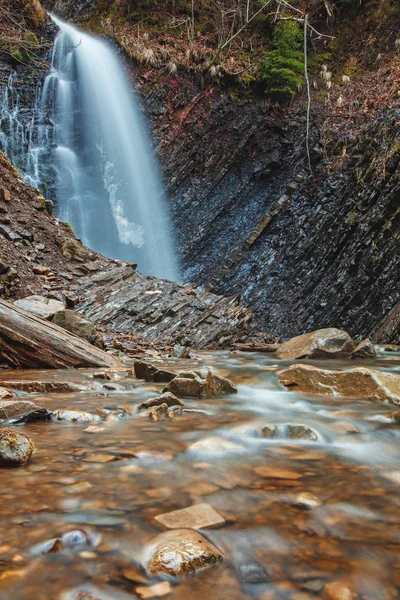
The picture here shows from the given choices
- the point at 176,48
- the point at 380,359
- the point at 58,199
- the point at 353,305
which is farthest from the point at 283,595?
the point at 176,48

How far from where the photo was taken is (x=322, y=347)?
24.8 ft

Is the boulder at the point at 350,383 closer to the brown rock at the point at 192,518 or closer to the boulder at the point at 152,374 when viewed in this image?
the boulder at the point at 152,374

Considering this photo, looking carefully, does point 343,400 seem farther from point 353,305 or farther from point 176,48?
point 176,48

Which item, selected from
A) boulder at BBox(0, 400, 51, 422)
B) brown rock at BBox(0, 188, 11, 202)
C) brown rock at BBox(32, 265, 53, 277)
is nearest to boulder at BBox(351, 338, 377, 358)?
boulder at BBox(0, 400, 51, 422)

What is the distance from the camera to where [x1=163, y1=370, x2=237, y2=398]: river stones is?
13.0 ft

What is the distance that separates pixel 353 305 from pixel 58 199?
10.9 metres

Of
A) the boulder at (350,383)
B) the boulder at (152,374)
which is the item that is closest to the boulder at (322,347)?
the boulder at (350,383)

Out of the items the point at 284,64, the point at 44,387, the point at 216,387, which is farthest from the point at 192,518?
the point at 284,64

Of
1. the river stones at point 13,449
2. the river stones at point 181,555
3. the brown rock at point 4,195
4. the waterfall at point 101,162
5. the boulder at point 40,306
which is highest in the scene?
the waterfall at point 101,162

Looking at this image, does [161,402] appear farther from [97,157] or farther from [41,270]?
[97,157]

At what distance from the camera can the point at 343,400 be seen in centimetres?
390

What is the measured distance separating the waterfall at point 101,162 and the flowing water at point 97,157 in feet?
0.12

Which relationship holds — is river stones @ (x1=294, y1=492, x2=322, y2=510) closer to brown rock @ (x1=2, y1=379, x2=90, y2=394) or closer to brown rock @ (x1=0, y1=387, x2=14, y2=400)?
brown rock @ (x1=0, y1=387, x2=14, y2=400)

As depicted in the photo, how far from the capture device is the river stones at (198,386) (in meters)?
3.96
